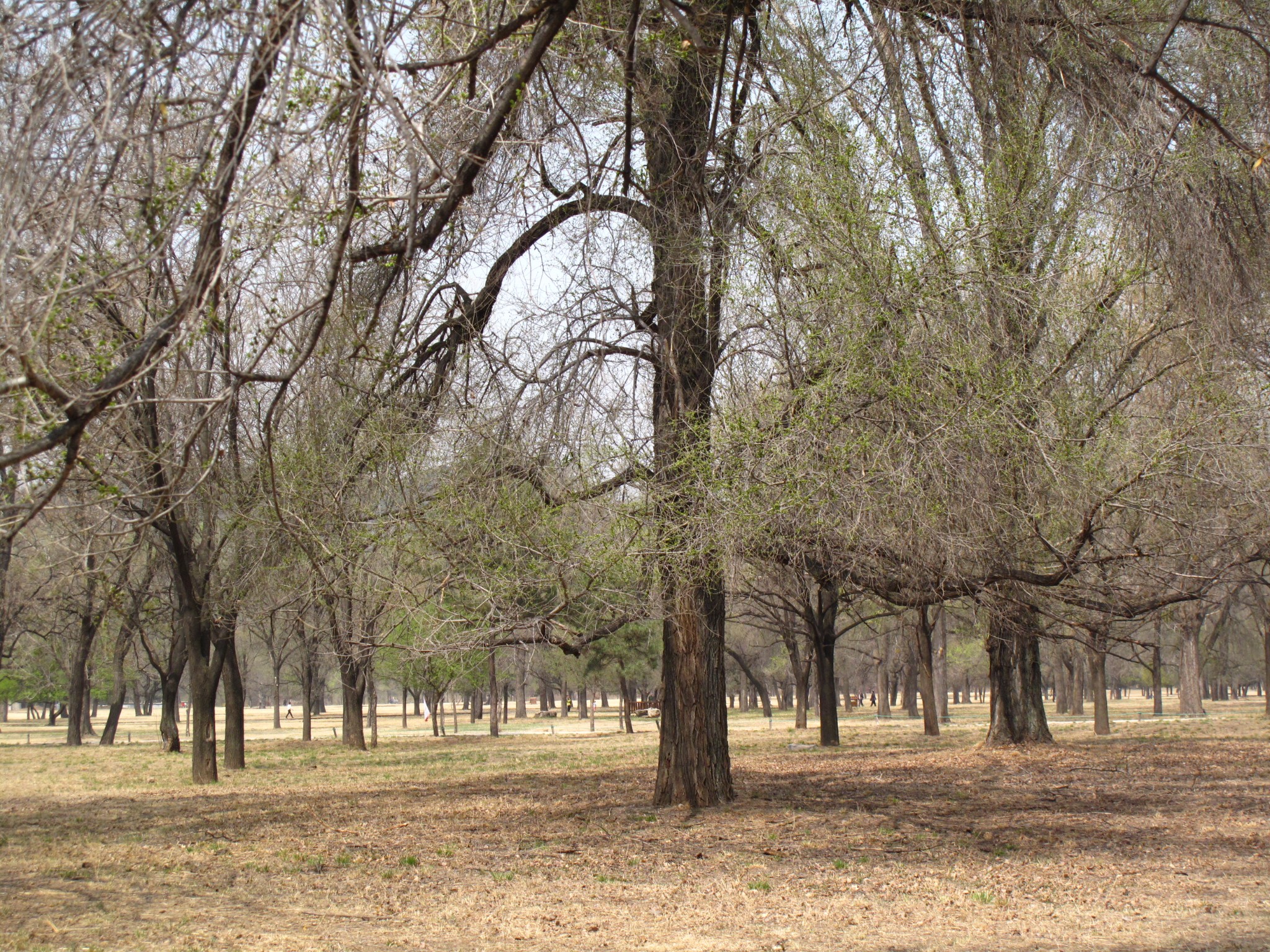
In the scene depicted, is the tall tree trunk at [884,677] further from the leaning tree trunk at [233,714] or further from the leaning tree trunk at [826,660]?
the leaning tree trunk at [233,714]

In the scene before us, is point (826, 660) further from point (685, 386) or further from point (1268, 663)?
point (1268, 663)

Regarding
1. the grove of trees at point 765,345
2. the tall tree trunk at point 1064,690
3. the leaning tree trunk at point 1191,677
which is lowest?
the tall tree trunk at point 1064,690

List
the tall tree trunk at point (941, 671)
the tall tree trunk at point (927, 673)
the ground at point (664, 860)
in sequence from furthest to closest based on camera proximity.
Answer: the tall tree trunk at point (941, 671)
the tall tree trunk at point (927, 673)
the ground at point (664, 860)

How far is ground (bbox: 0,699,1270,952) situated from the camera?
618 cm

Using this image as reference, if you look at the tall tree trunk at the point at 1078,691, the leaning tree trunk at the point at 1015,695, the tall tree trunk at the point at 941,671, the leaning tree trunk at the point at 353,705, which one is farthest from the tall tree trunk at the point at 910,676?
the leaning tree trunk at the point at 353,705

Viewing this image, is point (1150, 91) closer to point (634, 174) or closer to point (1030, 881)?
point (634, 174)

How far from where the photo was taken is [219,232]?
11.8ft

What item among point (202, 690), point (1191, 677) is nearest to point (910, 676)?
point (1191, 677)

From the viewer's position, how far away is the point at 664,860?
8555 millimetres

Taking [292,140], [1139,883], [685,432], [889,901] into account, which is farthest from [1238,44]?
[292,140]

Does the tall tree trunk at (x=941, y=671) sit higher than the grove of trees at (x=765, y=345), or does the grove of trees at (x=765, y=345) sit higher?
the grove of trees at (x=765, y=345)

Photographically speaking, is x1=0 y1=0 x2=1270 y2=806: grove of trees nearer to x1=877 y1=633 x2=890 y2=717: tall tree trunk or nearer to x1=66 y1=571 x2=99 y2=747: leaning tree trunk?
x1=66 y1=571 x2=99 y2=747: leaning tree trunk

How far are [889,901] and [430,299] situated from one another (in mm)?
6415

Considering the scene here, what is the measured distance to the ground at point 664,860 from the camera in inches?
243
